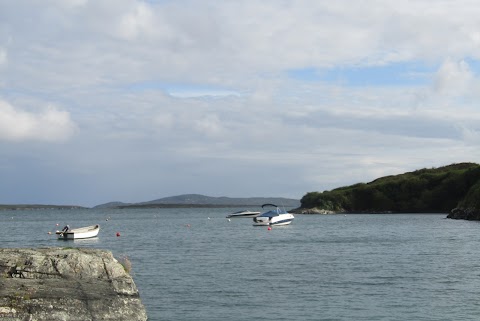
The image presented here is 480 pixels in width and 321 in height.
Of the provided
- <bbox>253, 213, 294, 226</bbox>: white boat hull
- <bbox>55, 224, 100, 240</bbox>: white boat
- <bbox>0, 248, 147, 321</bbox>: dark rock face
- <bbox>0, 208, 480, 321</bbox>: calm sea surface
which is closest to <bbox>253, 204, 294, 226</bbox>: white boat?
<bbox>253, 213, 294, 226</bbox>: white boat hull

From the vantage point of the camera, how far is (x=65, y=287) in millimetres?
21297

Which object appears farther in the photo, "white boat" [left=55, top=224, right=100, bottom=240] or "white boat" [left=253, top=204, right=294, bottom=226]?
"white boat" [left=253, top=204, right=294, bottom=226]

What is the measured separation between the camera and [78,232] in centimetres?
8375

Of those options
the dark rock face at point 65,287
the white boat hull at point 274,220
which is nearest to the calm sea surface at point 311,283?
the dark rock face at point 65,287

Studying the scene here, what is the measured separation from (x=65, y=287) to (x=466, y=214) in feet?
410

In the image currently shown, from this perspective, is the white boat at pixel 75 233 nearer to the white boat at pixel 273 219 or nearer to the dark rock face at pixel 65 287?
the white boat at pixel 273 219

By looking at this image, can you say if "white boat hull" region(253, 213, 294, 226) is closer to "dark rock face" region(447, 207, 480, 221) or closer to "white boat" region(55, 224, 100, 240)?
"white boat" region(55, 224, 100, 240)

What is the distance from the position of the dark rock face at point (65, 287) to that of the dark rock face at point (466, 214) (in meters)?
116

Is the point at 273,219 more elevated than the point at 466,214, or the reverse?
the point at 466,214

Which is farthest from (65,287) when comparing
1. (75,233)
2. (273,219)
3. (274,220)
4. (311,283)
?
(273,219)

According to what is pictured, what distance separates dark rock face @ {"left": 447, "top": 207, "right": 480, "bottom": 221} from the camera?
12900 centimetres

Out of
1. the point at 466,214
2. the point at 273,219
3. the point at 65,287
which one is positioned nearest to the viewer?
the point at 65,287

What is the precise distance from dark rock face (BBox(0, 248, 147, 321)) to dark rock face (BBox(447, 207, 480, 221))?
382 feet

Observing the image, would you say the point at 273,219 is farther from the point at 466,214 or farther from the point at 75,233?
the point at 466,214
